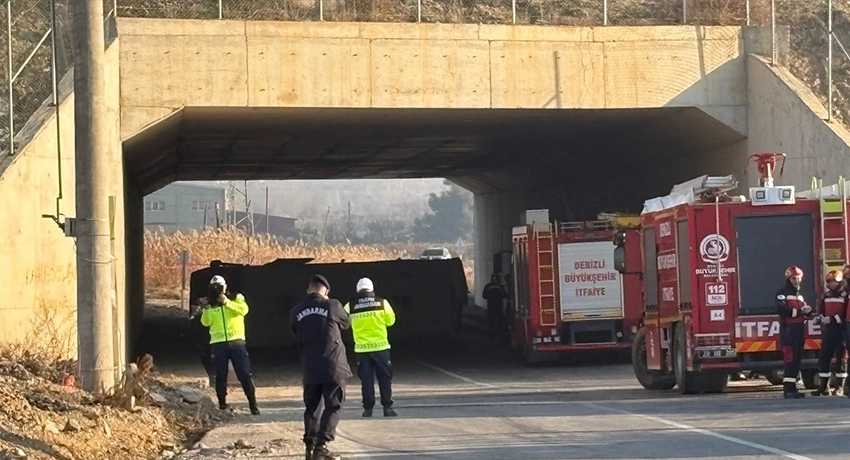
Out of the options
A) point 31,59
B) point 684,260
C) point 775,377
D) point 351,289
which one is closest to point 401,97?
point 31,59

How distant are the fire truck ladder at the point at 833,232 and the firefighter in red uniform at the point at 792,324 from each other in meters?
0.80

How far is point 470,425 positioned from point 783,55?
42.2ft

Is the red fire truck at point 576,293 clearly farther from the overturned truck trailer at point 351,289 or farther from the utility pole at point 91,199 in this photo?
the utility pole at point 91,199

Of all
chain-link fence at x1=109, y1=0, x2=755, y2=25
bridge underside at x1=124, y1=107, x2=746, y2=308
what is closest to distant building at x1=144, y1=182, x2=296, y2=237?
bridge underside at x1=124, y1=107, x2=746, y2=308

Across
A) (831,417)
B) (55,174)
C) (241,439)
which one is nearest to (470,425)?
(241,439)

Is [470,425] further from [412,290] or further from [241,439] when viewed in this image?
[412,290]

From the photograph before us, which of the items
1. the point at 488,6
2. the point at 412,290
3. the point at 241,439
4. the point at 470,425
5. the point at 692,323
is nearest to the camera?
the point at 241,439

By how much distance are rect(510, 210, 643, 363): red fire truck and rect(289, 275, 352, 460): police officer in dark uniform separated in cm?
1476

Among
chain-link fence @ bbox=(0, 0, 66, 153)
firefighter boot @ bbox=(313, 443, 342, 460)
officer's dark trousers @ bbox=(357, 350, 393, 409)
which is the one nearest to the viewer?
firefighter boot @ bbox=(313, 443, 342, 460)

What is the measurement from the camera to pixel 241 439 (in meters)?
13.6

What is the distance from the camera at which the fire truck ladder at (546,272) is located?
2661 centimetres

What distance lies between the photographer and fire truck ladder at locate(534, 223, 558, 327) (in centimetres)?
2661

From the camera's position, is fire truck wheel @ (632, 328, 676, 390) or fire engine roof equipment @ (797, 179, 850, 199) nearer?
fire engine roof equipment @ (797, 179, 850, 199)

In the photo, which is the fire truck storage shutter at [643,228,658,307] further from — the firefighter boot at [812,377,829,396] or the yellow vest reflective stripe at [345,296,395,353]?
the yellow vest reflective stripe at [345,296,395,353]
